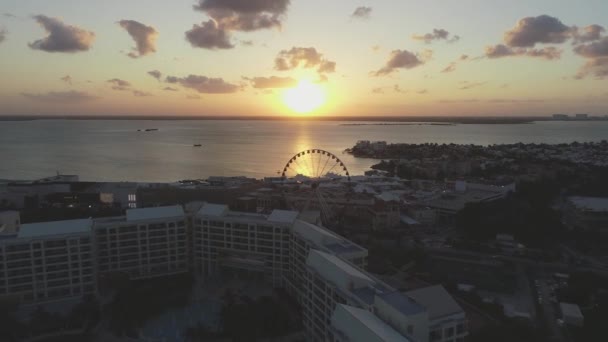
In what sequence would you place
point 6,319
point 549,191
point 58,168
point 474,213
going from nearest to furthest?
point 6,319 < point 474,213 < point 549,191 < point 58,168

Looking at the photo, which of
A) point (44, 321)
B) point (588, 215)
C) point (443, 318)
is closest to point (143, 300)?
point (44, 321)

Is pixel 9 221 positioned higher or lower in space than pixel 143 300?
higher

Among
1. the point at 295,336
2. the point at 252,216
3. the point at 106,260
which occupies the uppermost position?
the point at 252,216

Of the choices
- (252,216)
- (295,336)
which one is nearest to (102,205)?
(252,216)

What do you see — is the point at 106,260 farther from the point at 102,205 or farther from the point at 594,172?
the point at 594,172

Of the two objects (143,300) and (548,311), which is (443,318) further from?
(143,300)

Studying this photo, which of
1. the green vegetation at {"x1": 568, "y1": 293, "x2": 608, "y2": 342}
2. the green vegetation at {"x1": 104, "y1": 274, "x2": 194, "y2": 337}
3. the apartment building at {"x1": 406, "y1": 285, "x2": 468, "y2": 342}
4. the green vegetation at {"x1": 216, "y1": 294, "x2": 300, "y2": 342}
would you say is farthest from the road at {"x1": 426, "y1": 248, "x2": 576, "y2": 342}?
the green vegetation at {"x1": 104, "y1": 274, "x2": 194, "y2": 337}
